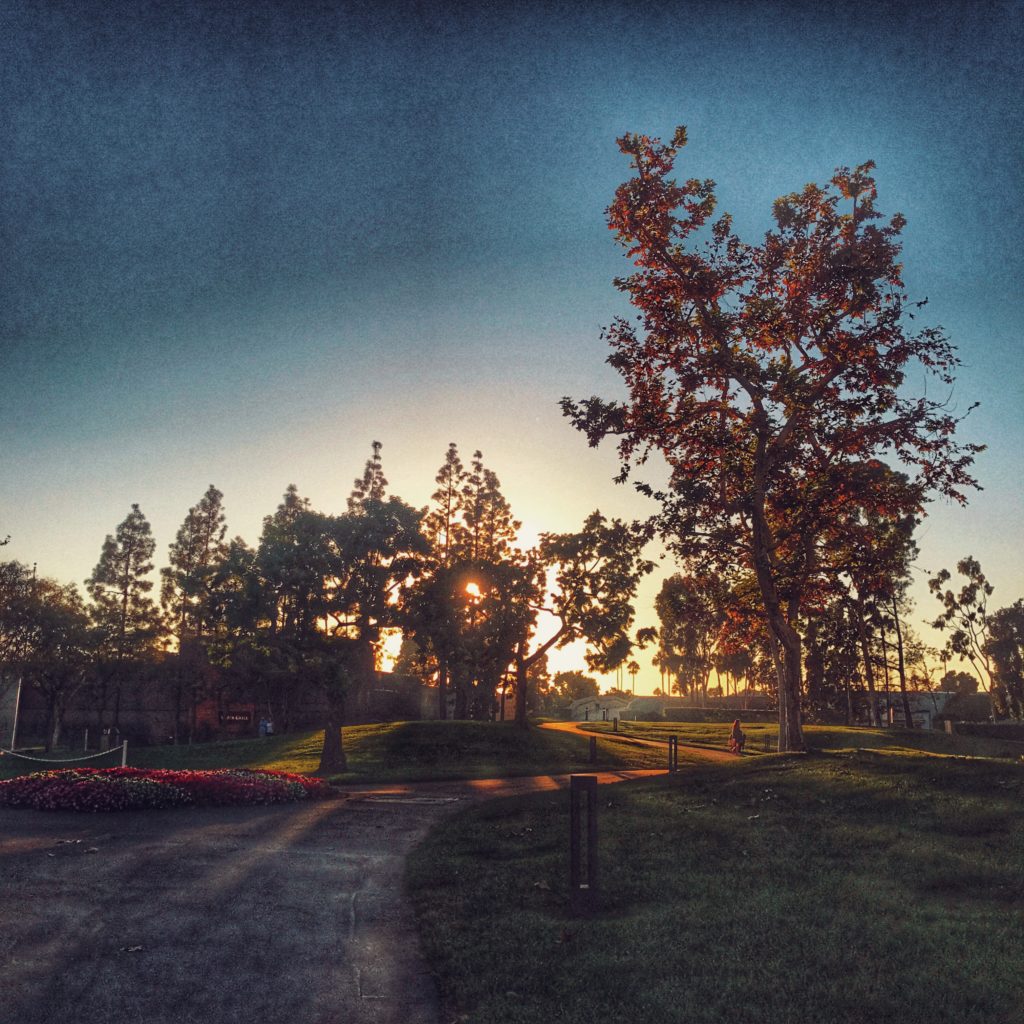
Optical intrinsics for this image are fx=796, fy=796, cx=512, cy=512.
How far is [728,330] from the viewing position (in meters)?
21.7

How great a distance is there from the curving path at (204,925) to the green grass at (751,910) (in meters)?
0.58

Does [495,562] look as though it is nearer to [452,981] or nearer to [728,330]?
[728,330]

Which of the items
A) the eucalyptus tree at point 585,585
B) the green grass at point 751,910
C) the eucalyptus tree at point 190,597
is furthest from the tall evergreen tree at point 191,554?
the green grass at point 751,910

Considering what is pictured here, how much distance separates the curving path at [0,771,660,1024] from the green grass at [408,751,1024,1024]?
0.58m

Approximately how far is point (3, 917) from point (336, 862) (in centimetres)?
446

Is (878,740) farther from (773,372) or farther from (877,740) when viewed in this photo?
(773,372)

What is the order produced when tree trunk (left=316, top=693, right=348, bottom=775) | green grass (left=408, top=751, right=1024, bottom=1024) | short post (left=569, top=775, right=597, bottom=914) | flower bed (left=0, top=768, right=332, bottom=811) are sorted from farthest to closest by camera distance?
tree trunk (left=316, top=693, right=348, bottom=775) → flower bed (left=0, top=768, right=332, bottom=811) → short post (left=569, top=775, right=597, bottom=914) → green grass (left=408, top=751, right=1024, bottom=1024)

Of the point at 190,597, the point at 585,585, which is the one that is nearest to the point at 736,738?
the point at 585,585

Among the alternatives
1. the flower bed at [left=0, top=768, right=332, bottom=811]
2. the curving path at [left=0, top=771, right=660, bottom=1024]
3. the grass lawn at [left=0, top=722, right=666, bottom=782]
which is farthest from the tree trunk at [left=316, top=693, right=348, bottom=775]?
the curving path at [left=0, top=771, right=660, bottom=1024]

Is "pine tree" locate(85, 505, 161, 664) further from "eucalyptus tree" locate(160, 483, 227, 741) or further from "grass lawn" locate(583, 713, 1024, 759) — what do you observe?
"grass lawn" locate(583, 713, 1024, 759)

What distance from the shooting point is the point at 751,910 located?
854 centimetres

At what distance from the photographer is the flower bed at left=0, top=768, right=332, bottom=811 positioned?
613 inches

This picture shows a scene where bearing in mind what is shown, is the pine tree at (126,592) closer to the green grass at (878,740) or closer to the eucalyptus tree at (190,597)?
the eucalyptus tree at (190,597)

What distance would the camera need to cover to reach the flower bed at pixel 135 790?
1557 cm
